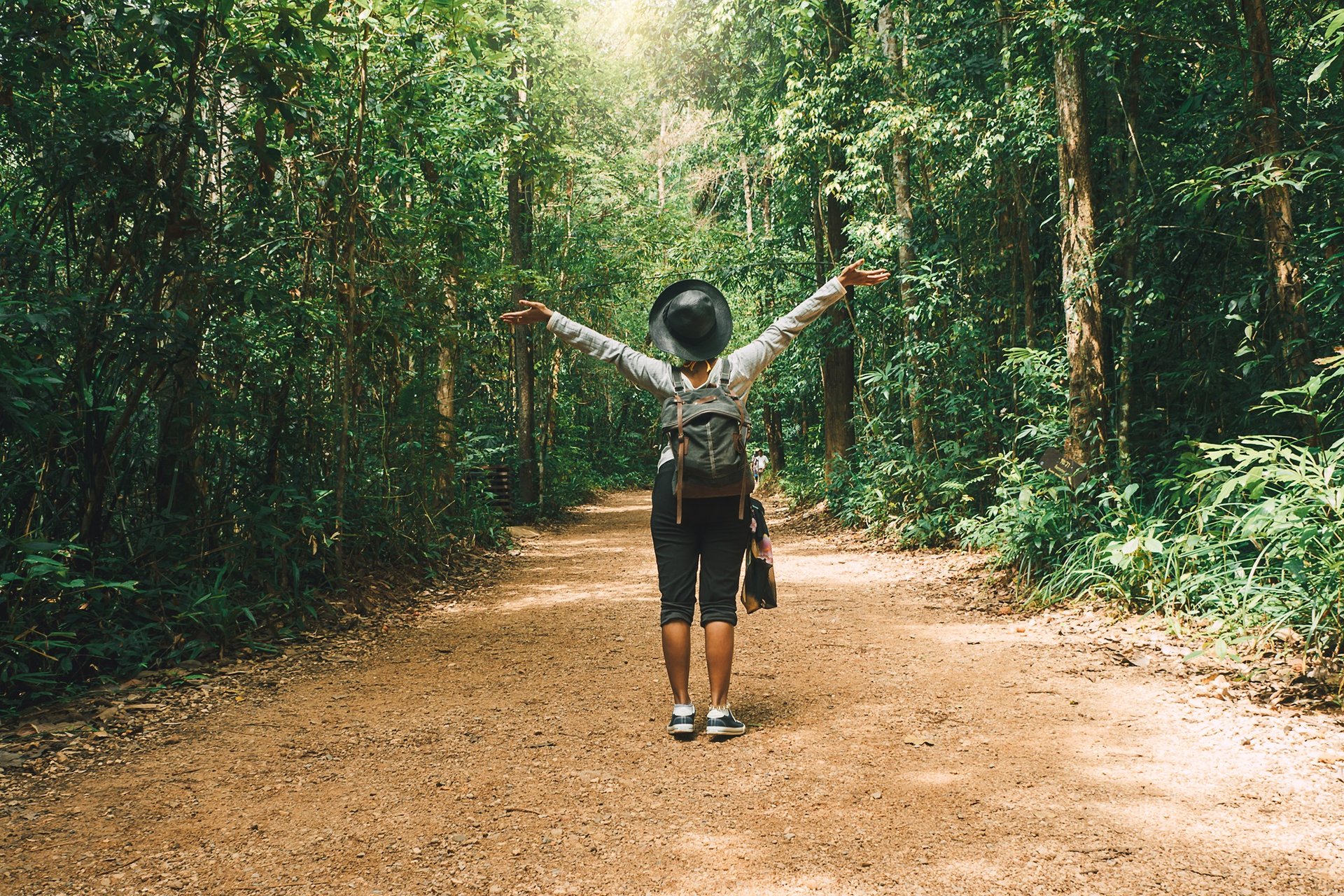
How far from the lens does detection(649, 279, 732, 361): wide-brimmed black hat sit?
448 centimetres

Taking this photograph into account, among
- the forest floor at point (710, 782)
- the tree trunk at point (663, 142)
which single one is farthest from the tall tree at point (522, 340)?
the forest floor at point (710, 782)

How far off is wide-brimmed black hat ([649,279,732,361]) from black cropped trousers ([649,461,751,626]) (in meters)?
0.58

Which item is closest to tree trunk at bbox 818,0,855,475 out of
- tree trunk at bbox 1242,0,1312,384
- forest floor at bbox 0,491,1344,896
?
tree trunk at bbox 1242,0,1312,384

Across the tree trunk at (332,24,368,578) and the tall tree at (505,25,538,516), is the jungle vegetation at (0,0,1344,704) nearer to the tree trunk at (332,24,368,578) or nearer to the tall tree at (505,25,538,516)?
the tree trunk at (332,24,368,578)

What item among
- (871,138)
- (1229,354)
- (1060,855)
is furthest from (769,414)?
(1060,855)

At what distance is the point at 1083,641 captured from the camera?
20.7 feet

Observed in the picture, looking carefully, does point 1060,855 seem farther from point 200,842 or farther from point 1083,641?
point 1083,641

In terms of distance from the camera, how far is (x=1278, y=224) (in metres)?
6.34

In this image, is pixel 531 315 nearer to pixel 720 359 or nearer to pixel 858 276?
pixel 720 359

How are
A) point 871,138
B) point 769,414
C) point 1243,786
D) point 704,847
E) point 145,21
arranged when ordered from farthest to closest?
point 769,414
point 871,138
point 145,21
point 1243,786
point 704,847

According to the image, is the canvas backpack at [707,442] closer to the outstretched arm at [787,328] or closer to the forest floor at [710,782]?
the outstretched arm at [787,328]

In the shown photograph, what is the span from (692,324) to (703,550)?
3.57 feet

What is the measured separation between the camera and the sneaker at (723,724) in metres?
4.41

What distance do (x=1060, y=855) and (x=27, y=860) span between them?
137 inches
